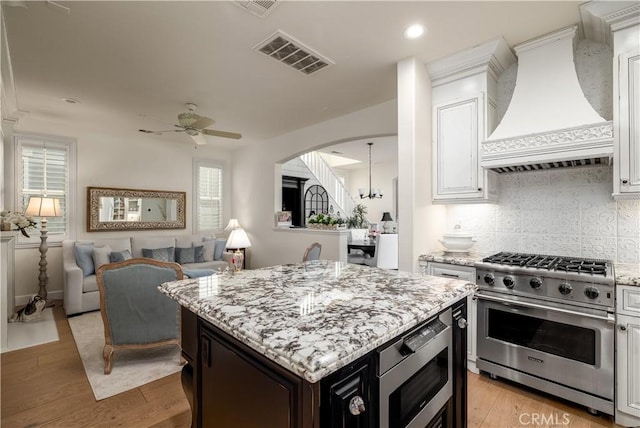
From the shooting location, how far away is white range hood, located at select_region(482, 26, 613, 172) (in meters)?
2.16

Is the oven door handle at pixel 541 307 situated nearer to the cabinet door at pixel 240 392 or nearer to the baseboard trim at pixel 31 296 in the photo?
the cabinet door at pixel 240 392

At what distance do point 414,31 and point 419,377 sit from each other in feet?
7.76

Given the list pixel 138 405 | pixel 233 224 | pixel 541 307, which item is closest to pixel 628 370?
pixel 541 307

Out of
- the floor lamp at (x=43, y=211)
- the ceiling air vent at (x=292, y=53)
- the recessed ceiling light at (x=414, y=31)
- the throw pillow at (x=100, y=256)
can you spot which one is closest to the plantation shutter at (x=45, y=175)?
the floor lamp at (x=43, y=211)

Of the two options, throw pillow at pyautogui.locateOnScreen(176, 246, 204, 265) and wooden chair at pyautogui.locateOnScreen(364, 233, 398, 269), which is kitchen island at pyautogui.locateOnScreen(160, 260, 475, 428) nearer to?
wooden chair at pyautogui.locateOnScreen(364, 233, 398, 269)

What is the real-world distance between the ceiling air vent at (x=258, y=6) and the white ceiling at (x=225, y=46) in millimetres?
54

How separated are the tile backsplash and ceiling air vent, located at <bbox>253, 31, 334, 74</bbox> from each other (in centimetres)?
202

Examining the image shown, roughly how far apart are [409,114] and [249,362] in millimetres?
2421

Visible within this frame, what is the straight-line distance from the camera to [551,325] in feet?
7.00

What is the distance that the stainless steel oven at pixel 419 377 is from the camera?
39.7 inches

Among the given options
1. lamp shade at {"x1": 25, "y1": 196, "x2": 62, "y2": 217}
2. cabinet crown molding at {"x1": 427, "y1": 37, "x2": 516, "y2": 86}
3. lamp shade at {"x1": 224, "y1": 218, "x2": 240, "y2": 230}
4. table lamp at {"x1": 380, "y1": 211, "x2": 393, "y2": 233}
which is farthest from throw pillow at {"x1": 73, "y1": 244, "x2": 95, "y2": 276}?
table lamp at {"x1": 380, "y1": 211, "x2": 393, "y2": 233}

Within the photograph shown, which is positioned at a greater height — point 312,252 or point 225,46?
point 225,46

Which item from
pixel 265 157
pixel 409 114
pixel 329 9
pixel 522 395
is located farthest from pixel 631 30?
pixel 265 157

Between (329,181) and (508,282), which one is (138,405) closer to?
(508,282)
